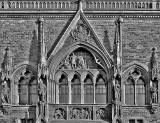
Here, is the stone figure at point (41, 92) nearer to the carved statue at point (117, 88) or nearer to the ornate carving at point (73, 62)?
the ornate carving at point (73, 62)

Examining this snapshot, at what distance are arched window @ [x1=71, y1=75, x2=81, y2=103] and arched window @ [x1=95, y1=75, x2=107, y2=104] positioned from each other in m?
0.92

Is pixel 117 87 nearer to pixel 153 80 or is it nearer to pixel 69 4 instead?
pixel 153 80

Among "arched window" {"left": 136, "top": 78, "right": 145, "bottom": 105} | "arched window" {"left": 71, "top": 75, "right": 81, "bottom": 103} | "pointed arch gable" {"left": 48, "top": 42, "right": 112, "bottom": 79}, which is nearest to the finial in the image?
"pointed arch gable" {"left": 48, "top": 42, "right": 112, "bottom": 79}

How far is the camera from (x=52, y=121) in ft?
97.8

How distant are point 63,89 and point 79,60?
1755mm

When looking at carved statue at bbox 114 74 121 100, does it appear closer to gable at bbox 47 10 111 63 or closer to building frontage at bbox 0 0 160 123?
building frontage at bbox 0 0 160 123

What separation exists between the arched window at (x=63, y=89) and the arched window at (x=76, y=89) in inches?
14.2

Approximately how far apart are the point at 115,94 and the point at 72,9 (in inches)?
203

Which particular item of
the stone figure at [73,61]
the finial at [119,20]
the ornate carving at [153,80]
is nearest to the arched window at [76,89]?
the stone figure at [73,61]

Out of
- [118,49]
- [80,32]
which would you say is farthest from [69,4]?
[118,49]

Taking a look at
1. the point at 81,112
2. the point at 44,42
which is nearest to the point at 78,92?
the point at 81,112

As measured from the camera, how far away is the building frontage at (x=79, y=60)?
2991 cm

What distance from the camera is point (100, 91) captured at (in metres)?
30.5

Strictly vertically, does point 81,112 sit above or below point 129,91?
below
